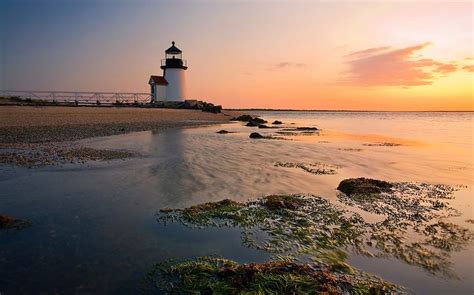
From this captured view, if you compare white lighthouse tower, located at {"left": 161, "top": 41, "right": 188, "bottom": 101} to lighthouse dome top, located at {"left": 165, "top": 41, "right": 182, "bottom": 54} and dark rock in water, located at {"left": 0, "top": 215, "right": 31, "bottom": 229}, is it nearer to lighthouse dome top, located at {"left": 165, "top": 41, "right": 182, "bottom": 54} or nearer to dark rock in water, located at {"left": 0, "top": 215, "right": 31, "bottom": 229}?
lighthouse dome top, located at {"left": 165, "top": 41, "right": 182, "bottom": 54}

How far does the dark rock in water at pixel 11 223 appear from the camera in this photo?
5.17 metres

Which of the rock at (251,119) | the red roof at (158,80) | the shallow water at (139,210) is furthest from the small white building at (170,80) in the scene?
the shallow water at (139,210)

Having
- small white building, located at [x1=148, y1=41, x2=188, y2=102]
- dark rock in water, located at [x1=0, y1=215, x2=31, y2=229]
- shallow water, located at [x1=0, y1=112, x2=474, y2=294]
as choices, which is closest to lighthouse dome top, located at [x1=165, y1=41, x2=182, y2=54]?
small white building, located at [x1=148, y1=41, x2=188, y2=102]

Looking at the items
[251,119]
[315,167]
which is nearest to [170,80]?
[251,119]

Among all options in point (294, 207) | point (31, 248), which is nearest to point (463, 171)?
point (294, 207)

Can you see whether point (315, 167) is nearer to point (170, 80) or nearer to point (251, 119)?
point (251, 119)

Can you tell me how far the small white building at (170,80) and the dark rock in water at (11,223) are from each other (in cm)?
5316

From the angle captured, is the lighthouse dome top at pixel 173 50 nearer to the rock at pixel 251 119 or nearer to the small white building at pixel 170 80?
the small white building at pixel 170 80

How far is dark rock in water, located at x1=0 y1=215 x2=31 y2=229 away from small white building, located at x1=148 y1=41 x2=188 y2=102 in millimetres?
53165

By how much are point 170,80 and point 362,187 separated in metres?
53.3

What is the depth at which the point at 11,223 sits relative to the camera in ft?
17.3

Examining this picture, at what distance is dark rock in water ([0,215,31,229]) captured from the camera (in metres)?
5.17

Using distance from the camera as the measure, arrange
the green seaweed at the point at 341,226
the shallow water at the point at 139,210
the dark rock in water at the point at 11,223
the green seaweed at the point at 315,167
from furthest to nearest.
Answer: the green seaweed at the point at 315,167, the dark rock in water at the point at 11,223, the green seaweed at the point at 341,226, the shallow water at the point at 139,210

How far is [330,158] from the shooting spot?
13.7 m
